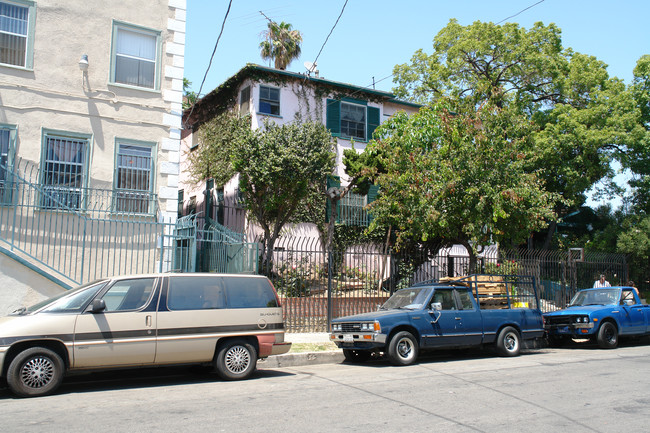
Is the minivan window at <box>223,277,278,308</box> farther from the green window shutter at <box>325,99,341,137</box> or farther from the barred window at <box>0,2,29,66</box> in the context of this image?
the green window shutter at <box>325,99,341,137</box>

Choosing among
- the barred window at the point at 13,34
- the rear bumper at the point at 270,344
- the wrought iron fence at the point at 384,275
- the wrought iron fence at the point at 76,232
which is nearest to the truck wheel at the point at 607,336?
the wrought iron fence at the point at 384,275

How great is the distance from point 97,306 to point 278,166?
9886 mm

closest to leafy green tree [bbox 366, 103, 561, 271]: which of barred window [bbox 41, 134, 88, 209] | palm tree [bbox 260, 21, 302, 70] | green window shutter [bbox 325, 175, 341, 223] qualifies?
green window shutter [bbox 325, 175, 341, 223]

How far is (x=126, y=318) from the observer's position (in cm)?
843

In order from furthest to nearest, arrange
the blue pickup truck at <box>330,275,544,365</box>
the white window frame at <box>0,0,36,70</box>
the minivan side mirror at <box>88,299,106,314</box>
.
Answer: the white window frame at <box>0,0,36,70</box>, the blue pickup truck at <box>330,275,544,365</box>, the minivan side mirror at <box>88,299,106,314</box>

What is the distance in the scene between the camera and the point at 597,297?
15.1 m

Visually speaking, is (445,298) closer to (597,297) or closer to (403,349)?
(403,349)

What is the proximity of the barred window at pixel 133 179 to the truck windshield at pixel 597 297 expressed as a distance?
1230 centimetres

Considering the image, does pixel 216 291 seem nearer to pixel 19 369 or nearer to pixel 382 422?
pixel 19 369

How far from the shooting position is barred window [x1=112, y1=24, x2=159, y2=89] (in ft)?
49.8

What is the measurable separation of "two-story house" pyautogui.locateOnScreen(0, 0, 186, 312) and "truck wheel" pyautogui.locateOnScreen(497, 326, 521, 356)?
9.00 m

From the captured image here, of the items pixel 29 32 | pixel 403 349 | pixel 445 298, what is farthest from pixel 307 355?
pixel 29 32

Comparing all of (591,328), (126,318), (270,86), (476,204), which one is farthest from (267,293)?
(270,86)

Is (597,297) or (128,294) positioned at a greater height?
(128,294)
